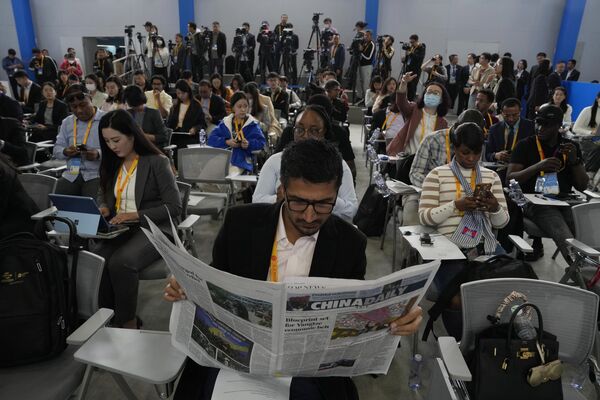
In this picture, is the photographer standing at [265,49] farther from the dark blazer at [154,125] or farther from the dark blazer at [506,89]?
the dark blazer at [154,125]

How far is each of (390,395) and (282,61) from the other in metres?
10.7

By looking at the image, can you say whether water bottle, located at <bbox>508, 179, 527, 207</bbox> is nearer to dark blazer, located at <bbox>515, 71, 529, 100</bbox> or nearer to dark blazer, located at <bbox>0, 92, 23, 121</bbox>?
dark blazer, located at <bbox>0, 92, 23, 121</bbox>

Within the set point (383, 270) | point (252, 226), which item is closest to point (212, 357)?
point (252, 226)

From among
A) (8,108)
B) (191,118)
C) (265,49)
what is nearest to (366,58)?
(265,49)

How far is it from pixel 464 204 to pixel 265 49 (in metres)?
10.1

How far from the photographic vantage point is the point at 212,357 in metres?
1.05

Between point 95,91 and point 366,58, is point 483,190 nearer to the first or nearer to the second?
point 95,91

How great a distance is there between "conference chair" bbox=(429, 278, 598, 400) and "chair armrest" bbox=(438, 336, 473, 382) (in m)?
0.12

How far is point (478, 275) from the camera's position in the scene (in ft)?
6.38

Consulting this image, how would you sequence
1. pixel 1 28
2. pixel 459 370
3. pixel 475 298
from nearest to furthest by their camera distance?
pixel 459 370
pixel 475 298
pixel 1 28

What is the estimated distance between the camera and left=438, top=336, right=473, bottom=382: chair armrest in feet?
4.11

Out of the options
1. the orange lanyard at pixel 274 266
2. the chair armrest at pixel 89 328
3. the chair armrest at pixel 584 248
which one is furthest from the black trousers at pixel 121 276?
the chair armrest at pixel 584 248

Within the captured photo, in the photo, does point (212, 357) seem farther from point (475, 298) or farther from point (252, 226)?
point (475, 298)

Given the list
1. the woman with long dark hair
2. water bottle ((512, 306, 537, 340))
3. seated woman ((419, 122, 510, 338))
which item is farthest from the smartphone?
the woman with long dark hair
